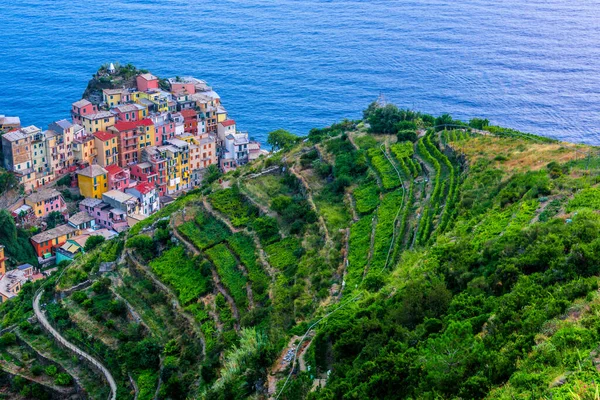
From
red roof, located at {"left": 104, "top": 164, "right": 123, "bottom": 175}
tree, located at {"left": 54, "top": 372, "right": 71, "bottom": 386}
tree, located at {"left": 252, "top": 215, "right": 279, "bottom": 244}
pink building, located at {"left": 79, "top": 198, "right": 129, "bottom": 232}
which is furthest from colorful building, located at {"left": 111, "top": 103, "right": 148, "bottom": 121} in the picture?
tree, located at {"left": 54, "top": 372, "right": 71, "bottom": 386}

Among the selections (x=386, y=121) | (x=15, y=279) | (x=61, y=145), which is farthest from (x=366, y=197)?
(x=61, y=145)

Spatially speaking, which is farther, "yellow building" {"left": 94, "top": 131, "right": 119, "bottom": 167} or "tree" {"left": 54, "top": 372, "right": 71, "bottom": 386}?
"yellow building" {"left": 94, "top": 131, "right": 119, "bottom": 167}

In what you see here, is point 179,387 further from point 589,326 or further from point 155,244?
point 589,326

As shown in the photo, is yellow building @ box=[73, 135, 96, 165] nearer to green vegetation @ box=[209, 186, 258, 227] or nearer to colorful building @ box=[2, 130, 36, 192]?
colorful building @ box=[2, 130, 36, 192]

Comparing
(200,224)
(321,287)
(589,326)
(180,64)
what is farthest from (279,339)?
(180,64)

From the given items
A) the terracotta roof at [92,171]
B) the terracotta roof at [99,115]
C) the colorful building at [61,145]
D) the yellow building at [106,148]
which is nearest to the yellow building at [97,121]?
the terracotta roof at [99,115]

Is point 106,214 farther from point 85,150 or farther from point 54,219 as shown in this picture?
point 85,150

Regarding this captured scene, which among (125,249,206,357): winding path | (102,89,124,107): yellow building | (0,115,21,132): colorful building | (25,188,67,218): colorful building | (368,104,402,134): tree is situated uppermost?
(368,104,402,134): tree
